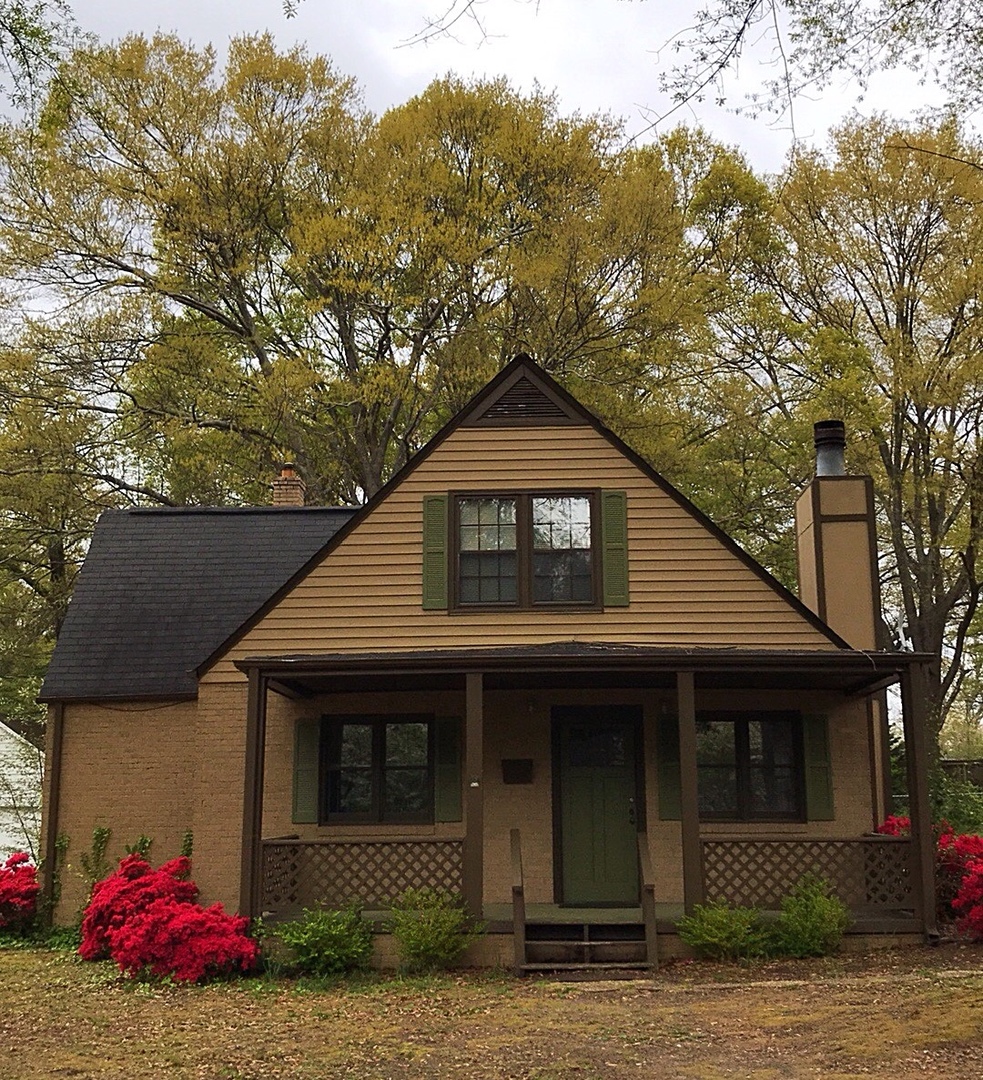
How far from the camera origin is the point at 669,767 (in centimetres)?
1379

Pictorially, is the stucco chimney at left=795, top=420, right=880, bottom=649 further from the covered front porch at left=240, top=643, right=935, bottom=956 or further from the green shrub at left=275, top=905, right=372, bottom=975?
the green shrub at left=275, top=905, right=372, bottom=975

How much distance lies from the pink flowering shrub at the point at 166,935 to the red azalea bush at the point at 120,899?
0.01 m

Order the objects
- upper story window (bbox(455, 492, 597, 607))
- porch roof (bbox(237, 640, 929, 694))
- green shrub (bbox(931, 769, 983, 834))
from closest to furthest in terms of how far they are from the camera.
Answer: porch roof (bbox(237, 640, 929, 694))
upper story window (bbox(455, 492, 597, 607))
green shrub (bbox(931, 769, 983, 834))

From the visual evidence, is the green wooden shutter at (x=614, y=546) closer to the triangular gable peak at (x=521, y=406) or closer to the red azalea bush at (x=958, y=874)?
the triangular gable peak at (x=521, y=406)

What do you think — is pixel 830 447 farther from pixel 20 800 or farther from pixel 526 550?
pixel 20 800

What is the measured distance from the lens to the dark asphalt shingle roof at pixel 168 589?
600 inches

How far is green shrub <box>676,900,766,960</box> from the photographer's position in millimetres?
11602

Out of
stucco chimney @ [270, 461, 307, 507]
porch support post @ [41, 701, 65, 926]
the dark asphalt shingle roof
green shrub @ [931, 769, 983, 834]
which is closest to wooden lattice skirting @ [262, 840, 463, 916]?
the dark asphalt shingle roof

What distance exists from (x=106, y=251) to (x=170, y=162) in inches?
82.6

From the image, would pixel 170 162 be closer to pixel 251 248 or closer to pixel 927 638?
pixel 251 248

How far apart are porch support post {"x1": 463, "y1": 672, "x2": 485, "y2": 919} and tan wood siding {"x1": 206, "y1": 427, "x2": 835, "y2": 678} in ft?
5.03

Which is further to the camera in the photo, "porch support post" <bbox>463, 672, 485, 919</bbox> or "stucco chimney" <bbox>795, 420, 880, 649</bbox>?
"stucco chimney" <bbox>795, 420, 880, 649</bbox>

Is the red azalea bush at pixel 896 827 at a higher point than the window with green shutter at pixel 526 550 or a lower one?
lower

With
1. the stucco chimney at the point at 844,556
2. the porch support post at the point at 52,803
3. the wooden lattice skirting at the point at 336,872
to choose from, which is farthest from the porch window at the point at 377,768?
the stucco chimney at the point at 844,556
